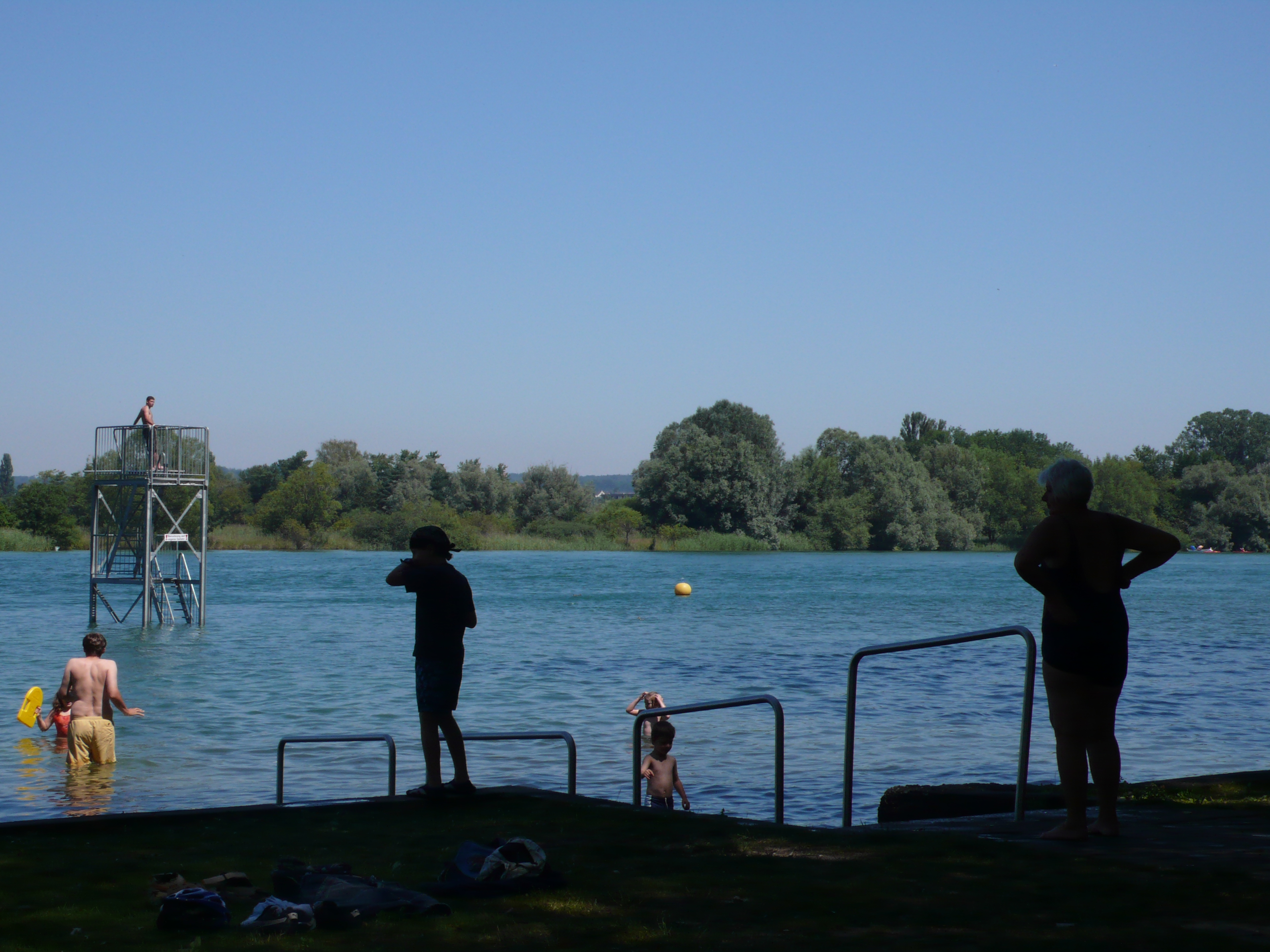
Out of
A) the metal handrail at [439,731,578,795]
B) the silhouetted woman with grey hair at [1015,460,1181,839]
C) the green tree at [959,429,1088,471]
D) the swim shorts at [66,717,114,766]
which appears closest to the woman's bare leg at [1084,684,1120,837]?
the silhouetted woman with grey hair at [1015,460,1181,839]

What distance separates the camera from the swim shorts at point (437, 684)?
7.55 metres

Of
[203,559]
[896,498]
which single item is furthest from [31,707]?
[896,498]

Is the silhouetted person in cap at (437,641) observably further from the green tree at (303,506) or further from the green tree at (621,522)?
the green tree at (303,506)

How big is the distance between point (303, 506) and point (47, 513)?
20.1 meters

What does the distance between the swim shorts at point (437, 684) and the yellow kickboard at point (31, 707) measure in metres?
9.36

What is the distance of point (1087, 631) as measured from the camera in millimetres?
5543

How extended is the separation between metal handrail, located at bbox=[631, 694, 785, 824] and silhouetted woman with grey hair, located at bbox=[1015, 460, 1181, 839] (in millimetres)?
1717

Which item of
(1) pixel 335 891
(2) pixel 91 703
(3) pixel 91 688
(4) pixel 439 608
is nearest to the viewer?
(1) pixel 335 891

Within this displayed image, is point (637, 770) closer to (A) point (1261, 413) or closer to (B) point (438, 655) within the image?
(B) point (438, 655)

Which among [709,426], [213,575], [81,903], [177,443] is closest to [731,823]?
[81,903]

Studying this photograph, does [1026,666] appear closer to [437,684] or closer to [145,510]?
[437,684]

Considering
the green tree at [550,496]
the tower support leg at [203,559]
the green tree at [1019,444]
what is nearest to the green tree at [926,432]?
the green tree at [1019,444]

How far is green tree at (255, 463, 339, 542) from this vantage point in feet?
356

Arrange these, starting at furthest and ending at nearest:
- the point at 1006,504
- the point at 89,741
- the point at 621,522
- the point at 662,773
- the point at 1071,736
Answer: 1. the point at 1006,504
2. the point at 621,522
3. the point at 89,741
4. the point at 662,773
5. the point at 1071,736
